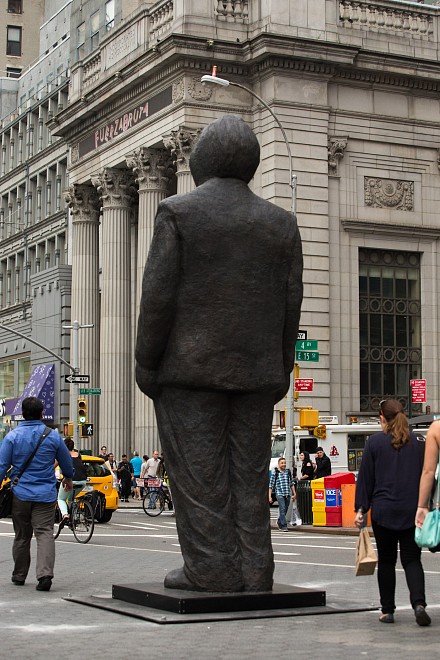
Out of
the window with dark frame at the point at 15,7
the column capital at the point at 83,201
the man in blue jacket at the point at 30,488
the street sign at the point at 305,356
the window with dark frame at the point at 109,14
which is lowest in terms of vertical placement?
the man in blue jacket at the point at 30,488

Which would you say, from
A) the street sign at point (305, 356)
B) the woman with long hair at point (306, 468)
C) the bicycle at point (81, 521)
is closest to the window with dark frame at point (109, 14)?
the street sign at point (305, 356)

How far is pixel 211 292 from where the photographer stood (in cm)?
1059

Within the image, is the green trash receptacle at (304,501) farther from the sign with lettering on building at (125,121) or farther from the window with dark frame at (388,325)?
the sign with lettering on building at (125,121)

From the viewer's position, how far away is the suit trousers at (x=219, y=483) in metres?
10.4

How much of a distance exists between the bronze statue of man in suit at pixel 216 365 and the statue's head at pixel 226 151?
0.14 metres

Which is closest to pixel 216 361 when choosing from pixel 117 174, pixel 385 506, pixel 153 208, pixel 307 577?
pixel 385 506

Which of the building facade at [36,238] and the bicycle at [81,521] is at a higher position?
the building facade at [36,238]

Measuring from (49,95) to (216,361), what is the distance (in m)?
61.0

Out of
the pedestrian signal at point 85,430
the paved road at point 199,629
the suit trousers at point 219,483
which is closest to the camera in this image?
the paved road at point 199,629

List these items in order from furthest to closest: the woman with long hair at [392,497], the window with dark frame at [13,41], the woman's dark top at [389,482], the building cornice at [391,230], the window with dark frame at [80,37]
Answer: the window with dark frame at [13,41]
the window with dark frame at [80,37]
the building cornice at [391,230]
the woman's dark top at [389,482]
the woman with long hair at [392,497]

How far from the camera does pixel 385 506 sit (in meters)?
10.3

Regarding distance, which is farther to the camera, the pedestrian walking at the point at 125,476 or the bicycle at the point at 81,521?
the pedestrian walking at the point at 125,476

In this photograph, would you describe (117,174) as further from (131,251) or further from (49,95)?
(49,95)

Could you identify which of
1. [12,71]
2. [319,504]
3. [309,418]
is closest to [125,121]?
[309,418]
